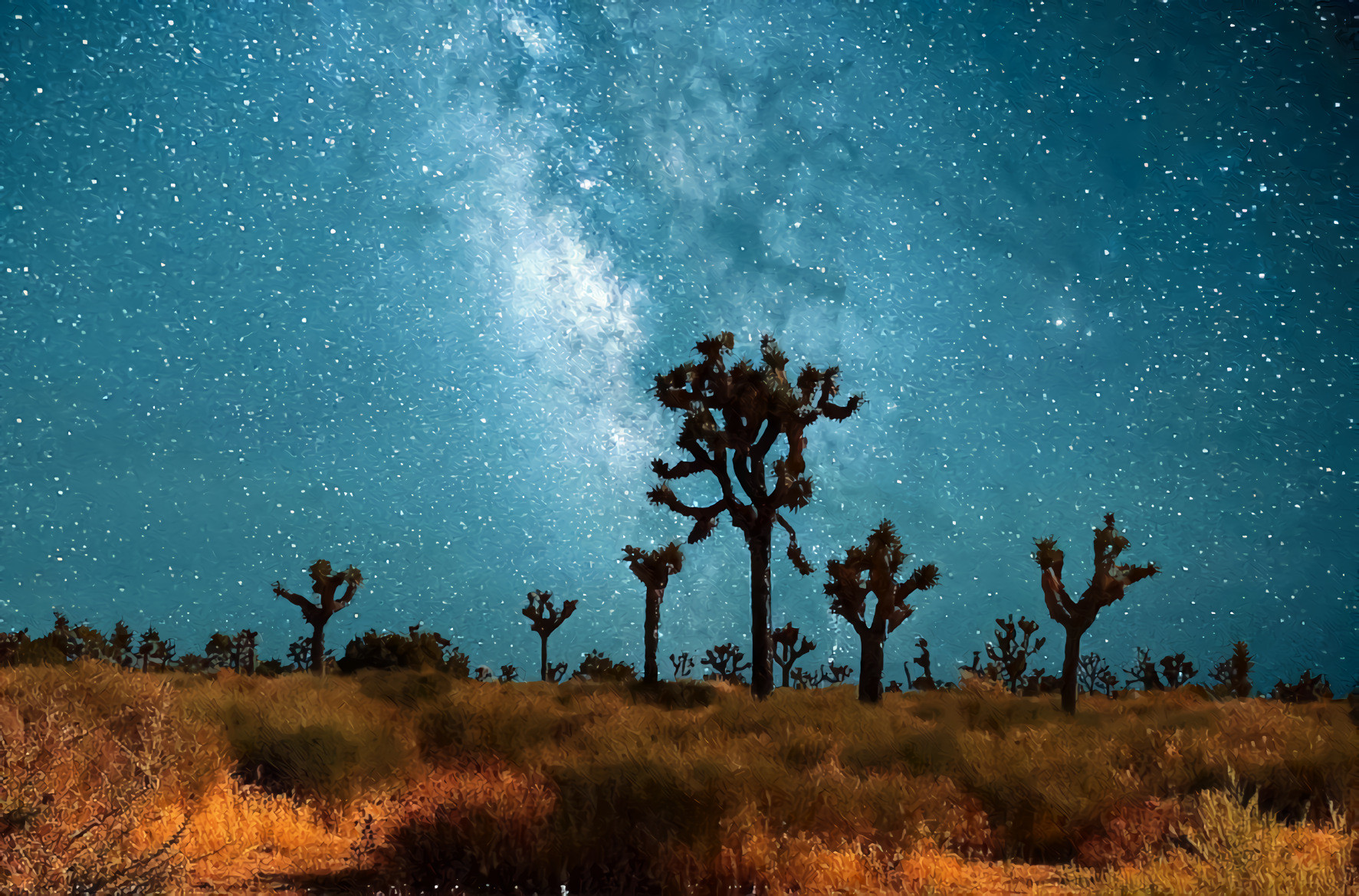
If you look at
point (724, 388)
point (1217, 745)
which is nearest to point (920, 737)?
point (1217, 745)

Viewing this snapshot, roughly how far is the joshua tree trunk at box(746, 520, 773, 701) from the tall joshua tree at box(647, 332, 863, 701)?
2cm

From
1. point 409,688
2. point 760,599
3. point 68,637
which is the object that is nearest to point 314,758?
point 409,688

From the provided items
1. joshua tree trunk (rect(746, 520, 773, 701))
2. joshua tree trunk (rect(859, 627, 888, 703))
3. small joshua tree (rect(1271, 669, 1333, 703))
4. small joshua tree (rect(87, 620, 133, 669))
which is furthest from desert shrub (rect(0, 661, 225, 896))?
small joshua tree (rect(1271, 669, 1333, 703))

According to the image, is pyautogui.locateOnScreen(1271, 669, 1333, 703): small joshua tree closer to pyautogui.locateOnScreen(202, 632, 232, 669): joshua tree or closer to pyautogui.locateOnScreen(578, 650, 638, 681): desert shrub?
pyautogui.locateOnScreen(578, 650, 638, 681): desert shrub

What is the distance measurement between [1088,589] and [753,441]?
1058 centimetres

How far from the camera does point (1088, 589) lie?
74.2 ft

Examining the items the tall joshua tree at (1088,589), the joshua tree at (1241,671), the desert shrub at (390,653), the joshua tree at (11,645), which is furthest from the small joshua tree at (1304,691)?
the joshua tree at (11,645)

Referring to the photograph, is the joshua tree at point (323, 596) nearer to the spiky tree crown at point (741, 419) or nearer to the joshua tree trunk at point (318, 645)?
the joshua tree trunk at point (318, 645)

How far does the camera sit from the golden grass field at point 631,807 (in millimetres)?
6285

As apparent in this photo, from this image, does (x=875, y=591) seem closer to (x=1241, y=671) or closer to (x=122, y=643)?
(x=1241, y=671)

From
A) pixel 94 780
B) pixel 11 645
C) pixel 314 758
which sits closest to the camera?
pixel 94 780

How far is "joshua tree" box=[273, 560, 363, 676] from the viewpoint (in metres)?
32.7

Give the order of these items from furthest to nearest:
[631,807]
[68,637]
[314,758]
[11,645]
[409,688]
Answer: [68,637] < [11,645] < [409,688] < [314,758] < [631,807]

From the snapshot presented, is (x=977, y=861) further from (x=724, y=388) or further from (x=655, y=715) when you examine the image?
(x=724, y=388)
